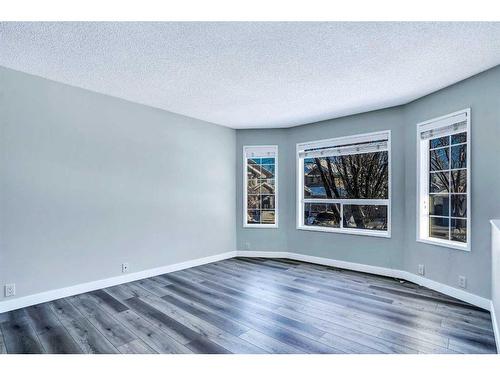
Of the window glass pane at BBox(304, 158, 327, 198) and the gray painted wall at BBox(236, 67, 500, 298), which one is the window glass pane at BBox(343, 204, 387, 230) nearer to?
the gray painted wall at BBox(236, 67, 500, 298)

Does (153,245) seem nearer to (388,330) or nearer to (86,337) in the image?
(86,337)

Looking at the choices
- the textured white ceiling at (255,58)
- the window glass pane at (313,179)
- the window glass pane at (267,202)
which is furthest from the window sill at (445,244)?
the window glass pane at (267,202)

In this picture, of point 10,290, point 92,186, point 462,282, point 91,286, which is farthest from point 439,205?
point 10,290

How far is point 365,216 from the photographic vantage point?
4344mm

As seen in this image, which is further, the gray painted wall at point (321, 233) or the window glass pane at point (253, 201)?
the window glass pane at point (253, 201)

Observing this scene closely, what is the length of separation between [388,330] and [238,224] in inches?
128

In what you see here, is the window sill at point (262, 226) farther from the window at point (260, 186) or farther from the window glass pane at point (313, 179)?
the window glass pane at point (313, 179)

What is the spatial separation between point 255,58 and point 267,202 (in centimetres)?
313

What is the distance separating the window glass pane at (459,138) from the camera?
3166mm

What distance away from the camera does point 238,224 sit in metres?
5.30

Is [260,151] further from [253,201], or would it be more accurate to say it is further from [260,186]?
[253,201]

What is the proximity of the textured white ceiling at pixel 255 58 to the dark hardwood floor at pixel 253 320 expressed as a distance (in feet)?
7.98
